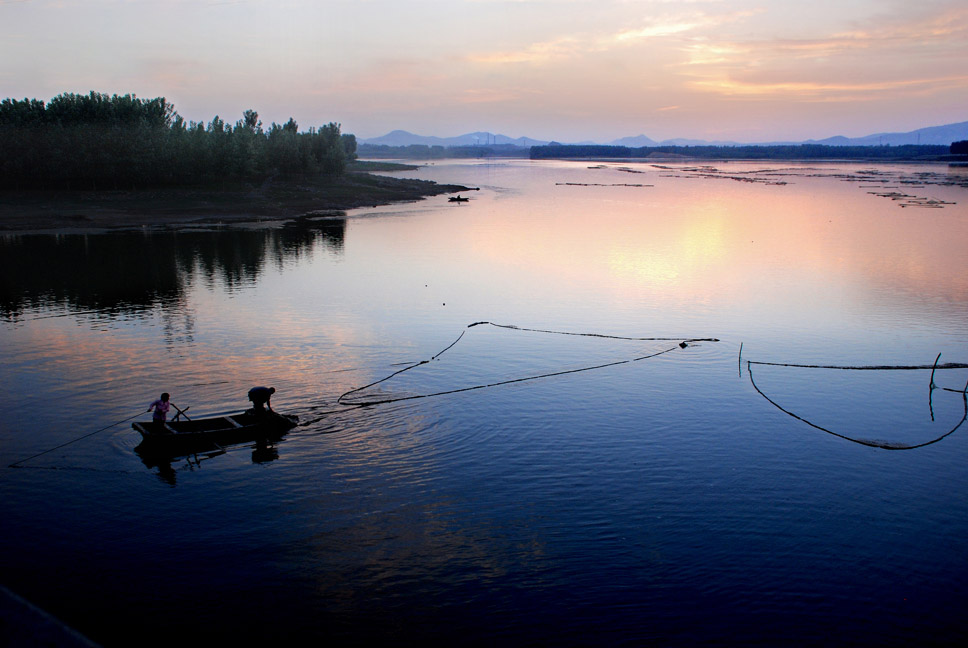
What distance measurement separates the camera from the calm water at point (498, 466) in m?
13.0

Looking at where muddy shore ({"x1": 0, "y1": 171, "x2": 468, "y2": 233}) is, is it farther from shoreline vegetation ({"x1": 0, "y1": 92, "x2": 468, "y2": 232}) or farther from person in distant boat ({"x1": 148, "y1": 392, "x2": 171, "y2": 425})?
person in distant boat ({"x1": 148, "y1": 392, "x2": 171, "y2": 425})

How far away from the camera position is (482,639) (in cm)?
1220

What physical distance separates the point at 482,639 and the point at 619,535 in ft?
14.1

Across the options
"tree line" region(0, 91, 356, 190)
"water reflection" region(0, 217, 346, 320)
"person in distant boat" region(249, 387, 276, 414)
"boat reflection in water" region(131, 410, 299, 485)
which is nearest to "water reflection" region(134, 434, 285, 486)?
"boat reflection in water" region(131, 410, 299, 485)

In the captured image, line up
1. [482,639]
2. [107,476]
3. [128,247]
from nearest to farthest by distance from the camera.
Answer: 1. [482,639]
2. [107,476]
3. [128,247]

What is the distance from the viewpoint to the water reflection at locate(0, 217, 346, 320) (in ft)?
124

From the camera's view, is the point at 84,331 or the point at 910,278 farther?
the point at 910,278

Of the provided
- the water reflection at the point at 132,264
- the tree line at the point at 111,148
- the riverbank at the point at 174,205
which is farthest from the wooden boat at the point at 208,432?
the tree line at the point at 111,148

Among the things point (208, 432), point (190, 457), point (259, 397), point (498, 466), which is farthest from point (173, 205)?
point (498, 466)

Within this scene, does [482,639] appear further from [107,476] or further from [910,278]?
[910,278]

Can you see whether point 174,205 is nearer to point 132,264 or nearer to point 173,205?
point 173,205

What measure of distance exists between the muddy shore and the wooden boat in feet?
179

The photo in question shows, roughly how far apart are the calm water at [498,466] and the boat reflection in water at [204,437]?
25 centimetres

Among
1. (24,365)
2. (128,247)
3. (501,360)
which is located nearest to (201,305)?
(24,365)
